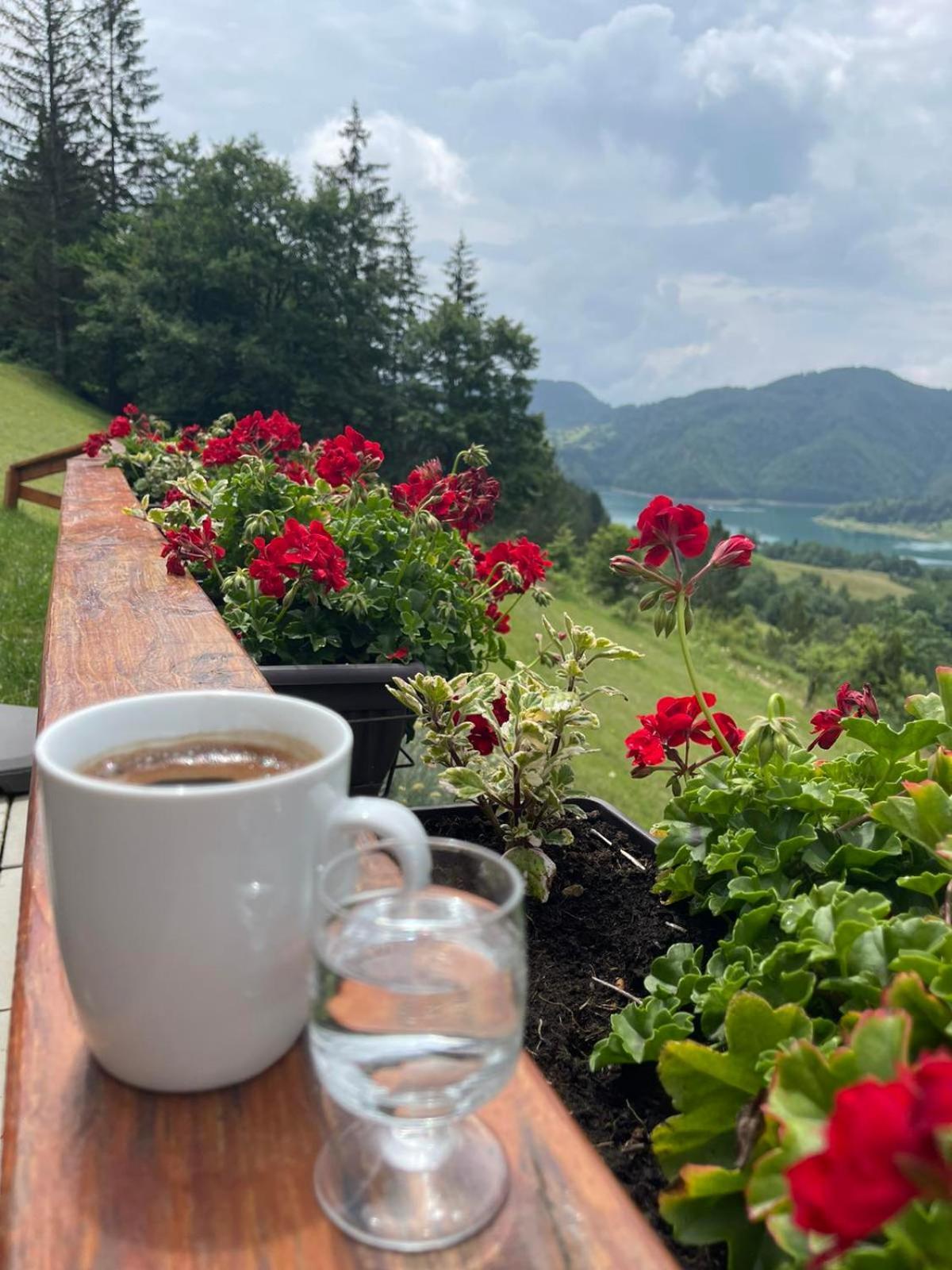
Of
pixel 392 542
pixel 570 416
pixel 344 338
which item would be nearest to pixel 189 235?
pixel 344 338

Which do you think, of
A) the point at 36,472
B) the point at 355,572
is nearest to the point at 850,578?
the point at 36,472

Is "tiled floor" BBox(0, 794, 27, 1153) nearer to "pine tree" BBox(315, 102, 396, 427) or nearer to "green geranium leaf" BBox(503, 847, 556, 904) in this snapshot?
"green geranium leaf" BBox(503, 847, 556, 904)

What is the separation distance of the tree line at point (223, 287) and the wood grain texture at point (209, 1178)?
20.1 meters

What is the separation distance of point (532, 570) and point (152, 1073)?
5.66ft

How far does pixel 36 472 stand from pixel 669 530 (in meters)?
5.86

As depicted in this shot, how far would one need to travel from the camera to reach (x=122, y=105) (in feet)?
74.9

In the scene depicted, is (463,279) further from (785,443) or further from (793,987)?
(785,443)

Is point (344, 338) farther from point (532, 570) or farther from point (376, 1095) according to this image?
point (376, 1095)

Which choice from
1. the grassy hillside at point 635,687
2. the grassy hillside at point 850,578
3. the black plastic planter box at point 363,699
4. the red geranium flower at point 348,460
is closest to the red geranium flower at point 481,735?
the black plastic planter box at point 363,699

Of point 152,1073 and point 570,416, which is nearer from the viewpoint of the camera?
point 152,1073

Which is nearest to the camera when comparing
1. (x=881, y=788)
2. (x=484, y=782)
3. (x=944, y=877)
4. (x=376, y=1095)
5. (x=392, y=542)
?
(x=376, y=1095)

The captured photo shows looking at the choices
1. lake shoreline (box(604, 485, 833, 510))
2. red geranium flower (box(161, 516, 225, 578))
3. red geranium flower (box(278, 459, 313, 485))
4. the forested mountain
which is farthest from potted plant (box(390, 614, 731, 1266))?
the forested mountain

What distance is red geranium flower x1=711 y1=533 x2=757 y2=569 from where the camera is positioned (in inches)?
46.6

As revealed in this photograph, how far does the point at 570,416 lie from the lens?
118312 millimetres
